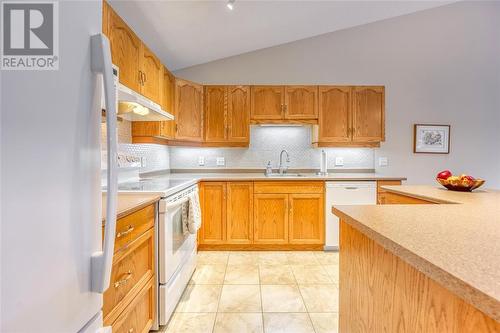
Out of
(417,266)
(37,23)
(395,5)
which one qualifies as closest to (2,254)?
(37,23)

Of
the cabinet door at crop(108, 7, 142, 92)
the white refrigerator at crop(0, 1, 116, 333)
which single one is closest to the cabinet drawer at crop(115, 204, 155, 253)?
the white refrigerator at crop(0, 1, 116, 333)

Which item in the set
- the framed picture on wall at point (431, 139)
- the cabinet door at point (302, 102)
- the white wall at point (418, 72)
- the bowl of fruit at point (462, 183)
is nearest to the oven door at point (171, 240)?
the cabinet door at point (302, 102)

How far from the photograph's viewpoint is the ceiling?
2313 millimetres

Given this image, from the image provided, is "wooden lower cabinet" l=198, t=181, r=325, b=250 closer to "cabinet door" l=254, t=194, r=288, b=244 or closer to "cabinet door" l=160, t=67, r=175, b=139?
"cabinet door" l=254, t=194, r=288, b=244

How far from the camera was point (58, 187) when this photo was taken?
0.52 meters

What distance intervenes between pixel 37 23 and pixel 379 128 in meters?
3.47

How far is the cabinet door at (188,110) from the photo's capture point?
3061mm

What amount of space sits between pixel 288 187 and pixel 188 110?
1568 mm

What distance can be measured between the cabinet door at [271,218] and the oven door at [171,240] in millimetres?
1059

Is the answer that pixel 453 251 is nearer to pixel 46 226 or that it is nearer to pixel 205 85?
pixel 46 226

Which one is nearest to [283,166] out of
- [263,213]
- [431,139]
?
[263,213]

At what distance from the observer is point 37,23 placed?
1.60ft

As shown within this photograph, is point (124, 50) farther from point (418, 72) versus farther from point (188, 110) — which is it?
point (418, 72)

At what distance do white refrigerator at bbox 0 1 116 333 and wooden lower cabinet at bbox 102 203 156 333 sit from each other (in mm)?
536
